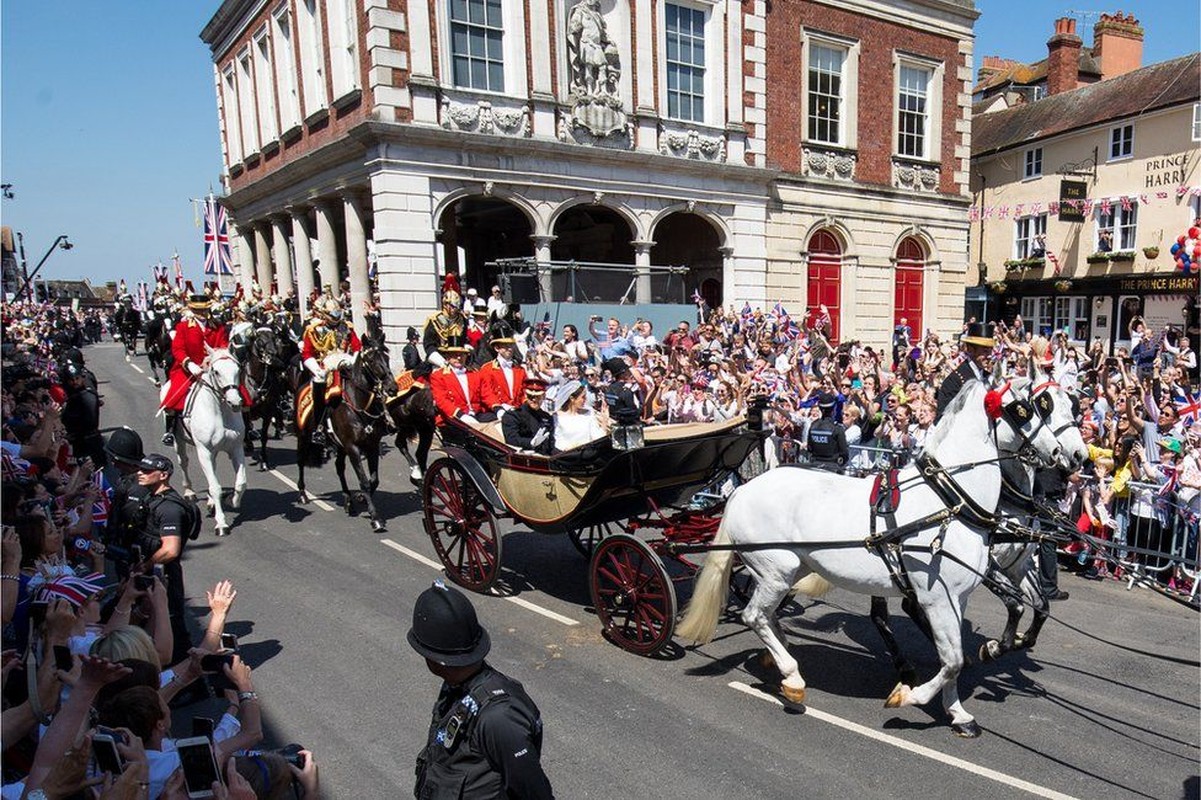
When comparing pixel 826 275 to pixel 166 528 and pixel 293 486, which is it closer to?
pixel 293 486

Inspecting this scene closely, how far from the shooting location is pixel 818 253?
76.0ft

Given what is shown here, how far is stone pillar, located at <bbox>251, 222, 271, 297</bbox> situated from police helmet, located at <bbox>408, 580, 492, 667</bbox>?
90.8ft

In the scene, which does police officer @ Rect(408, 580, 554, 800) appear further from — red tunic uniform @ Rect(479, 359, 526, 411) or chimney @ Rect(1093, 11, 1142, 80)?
chimney @ Rect(1093, 11, 1142, 80)

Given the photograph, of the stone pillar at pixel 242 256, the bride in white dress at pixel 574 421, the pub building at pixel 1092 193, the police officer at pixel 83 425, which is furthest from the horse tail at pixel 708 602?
the stone pillar at pixel 242 256

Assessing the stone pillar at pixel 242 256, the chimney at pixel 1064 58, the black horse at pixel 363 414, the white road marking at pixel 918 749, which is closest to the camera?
the white road marking at pixel 918 749

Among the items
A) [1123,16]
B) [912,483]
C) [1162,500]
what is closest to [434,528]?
[912,483]

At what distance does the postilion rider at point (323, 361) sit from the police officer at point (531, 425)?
3.41 m

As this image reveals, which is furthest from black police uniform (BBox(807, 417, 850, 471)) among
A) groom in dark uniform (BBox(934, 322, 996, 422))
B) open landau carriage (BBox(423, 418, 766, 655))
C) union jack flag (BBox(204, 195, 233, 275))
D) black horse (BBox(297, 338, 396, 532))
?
union jack flag (BBox(204, 195, 233, 275))

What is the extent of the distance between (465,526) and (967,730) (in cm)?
441

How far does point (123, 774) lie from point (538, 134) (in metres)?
17.6

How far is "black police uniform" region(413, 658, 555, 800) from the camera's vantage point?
239 cm

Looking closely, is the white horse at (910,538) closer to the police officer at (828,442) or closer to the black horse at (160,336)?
the police officer at (828,442)

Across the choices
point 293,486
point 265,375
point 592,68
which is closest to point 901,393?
point 293,486

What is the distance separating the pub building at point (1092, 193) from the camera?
2547cm
